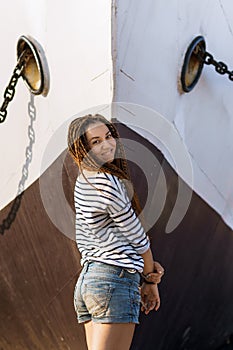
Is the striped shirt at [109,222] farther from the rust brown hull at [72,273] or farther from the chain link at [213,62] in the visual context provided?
the chain link at [213,62]

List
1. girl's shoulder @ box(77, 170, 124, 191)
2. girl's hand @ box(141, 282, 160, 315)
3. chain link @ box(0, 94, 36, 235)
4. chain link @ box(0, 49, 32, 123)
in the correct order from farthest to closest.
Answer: chain link @ box(0, 94, 36, 235), chain link @ box(0, 49, 32, 123), girl's hand @ box(141, 282, 160, 315), girl's shoulder @ box(77, 170, 124, 191)

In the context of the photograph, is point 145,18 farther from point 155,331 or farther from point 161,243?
point 155,331

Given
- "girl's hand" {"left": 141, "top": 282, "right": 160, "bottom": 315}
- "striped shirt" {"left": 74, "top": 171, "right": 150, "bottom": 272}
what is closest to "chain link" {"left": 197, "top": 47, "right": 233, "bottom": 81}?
"striped shirt" {"left": 74, "top": 171, "right": 150, "bottom": 272}

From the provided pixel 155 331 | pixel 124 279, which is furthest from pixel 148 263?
pixel 155 331

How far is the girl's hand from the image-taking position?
7.72 ft

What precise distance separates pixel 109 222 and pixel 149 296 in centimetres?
30

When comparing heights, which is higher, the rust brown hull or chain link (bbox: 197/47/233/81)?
chain link (bbox: 197/47/233/81)

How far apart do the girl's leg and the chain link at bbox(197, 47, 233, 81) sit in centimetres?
104

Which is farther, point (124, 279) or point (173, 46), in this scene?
point (173, 46)

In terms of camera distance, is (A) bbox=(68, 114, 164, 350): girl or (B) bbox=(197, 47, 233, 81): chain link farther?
(B) bbox=(197, 47, 233, 81): chain link

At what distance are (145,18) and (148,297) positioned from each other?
0.91 meters

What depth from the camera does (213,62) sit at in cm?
278

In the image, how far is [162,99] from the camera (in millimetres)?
2682

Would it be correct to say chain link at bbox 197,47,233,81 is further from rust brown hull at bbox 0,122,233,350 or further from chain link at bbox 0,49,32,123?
chain link at bbox 0,49,32,123
